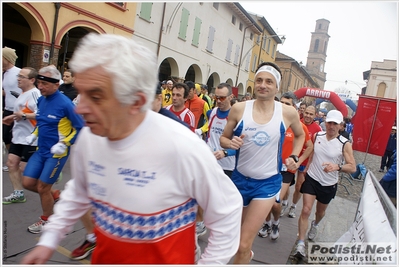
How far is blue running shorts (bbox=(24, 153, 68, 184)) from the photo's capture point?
12.3ft

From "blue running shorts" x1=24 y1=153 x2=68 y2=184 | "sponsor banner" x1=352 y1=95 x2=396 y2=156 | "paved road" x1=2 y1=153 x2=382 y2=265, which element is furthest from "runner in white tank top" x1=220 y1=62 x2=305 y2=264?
"sponsor banner" x1=352 y1=95 x2=396 y2=156

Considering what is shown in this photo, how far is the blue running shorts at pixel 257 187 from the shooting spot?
3193mm

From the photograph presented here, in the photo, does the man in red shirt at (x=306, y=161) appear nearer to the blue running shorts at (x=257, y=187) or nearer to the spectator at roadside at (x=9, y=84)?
the blue running shorts at (x=257, y=187)

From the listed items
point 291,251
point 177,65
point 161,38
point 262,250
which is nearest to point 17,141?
point 262,250

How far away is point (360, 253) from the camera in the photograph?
2383 mm

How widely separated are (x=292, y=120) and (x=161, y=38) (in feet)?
49.2

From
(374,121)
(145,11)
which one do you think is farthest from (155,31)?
(374,121)

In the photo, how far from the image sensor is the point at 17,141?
4562 millimetres

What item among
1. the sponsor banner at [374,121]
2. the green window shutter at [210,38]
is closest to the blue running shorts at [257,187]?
the sponsor banner at [374,121]

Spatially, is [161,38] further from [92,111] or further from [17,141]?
[92,111]

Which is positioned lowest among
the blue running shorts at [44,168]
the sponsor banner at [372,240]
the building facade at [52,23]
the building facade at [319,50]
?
the blue running shorts at [44,168]

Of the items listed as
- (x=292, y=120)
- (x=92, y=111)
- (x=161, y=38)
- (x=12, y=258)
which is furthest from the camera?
(x=161, y=38)

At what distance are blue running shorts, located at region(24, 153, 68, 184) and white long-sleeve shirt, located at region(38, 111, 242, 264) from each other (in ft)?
7.70

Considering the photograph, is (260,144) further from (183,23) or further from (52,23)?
(183,23)
